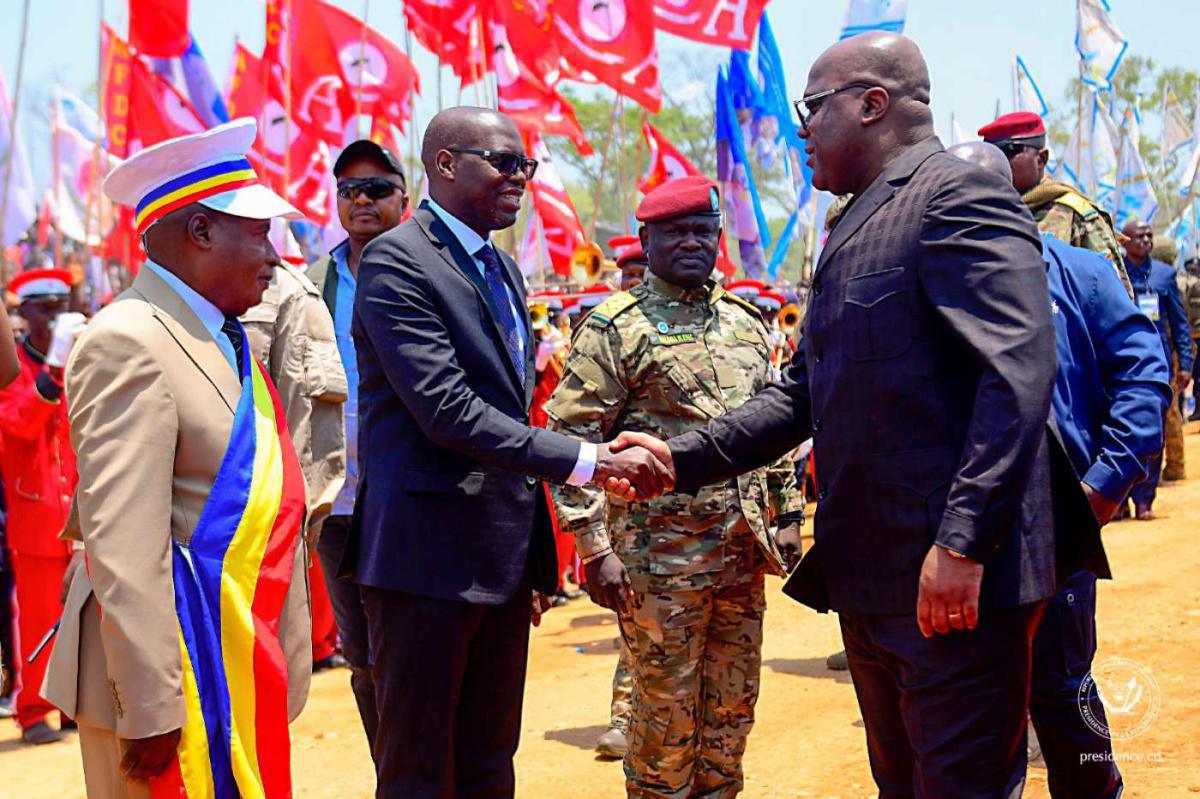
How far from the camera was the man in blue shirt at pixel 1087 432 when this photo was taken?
13.1 feet

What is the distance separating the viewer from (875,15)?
13453 mm

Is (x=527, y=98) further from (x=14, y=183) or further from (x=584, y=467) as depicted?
(x=584, y=467)

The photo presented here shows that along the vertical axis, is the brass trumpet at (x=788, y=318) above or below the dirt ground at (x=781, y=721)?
above

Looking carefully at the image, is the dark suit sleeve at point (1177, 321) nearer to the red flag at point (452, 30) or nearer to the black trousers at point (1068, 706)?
the black trousers at point (1068, 706)

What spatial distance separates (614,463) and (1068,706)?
5.44 ft

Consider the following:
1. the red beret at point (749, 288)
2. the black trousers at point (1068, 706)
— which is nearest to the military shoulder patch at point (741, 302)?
the black trousers at point (1068, 706)

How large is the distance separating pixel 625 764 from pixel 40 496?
165 inches

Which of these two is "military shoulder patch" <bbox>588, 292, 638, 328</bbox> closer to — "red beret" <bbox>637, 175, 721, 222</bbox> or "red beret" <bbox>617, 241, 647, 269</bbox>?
"red beret" <bbox>637, 175, 721, 222</bbox>

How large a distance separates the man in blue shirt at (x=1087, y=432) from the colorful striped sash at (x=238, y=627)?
2338 mm

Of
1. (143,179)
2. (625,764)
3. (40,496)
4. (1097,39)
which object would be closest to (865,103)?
(143,179)

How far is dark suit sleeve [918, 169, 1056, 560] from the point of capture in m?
2.70

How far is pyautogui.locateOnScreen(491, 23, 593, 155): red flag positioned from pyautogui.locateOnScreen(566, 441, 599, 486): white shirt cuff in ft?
43.3

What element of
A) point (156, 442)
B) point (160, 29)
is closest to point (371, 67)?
point (160, 29)

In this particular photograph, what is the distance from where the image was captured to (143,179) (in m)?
2.97
